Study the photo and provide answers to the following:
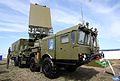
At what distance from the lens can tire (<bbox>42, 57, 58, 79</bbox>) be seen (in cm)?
923

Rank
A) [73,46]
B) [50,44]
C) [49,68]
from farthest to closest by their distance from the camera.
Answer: [50,44] < [49,68] < [73,46]

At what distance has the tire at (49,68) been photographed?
923 cm

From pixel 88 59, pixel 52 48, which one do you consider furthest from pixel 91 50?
pixel 52 48

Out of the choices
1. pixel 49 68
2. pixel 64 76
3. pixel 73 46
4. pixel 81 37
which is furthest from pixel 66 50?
pixel 64 76

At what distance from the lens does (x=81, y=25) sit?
8.38 metres

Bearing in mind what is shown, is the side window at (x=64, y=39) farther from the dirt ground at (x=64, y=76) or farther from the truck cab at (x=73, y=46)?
the dirt ground at (x=64, y=76)

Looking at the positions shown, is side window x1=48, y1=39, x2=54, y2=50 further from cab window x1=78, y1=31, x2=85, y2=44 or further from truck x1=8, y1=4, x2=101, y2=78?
cab window x1=78, y1=31, x2=85, y2=44

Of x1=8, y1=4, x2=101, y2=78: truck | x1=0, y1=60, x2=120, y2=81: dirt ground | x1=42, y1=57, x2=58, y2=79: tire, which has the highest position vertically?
x1=8, y1=4, x2=101, y2=78: truck

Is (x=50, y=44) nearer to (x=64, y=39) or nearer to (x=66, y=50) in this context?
(x=64, y=39)

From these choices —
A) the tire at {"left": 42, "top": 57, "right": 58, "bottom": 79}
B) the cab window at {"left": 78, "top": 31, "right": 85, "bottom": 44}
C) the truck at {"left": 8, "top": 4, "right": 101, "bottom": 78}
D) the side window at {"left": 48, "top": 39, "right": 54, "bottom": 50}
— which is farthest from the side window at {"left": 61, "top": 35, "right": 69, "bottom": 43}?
the tire at {"left": 42, "top": 57, "right": 58, "bottom": 79}

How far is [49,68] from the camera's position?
9.55 m

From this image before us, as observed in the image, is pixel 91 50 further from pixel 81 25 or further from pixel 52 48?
pixel 52 48

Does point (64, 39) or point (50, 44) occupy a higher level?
point (64, 39)

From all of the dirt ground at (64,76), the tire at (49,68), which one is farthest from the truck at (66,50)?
the dirt ground at (64,76)
